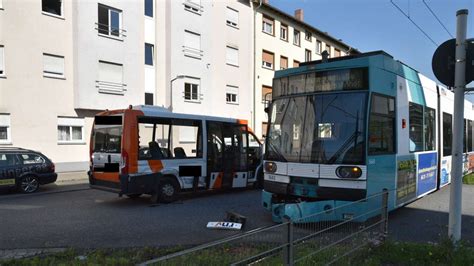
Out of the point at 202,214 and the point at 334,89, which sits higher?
the point at 334,89

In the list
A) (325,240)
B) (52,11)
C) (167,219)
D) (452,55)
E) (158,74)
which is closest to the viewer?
(325,240)

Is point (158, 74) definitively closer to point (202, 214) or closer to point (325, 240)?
point (202, 214)

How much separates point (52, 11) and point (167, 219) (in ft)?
44.8

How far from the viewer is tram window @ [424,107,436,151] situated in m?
8.71

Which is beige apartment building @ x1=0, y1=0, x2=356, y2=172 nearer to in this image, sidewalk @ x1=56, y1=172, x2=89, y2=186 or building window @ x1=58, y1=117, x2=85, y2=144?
building window @ x1=58, y1=117, x2=85, y2=144

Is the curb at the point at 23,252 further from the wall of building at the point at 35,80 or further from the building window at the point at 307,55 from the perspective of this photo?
the building window at the point at 307,55

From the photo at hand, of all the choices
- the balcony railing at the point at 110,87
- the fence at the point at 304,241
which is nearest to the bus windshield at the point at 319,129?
the fence at the point at 304,241

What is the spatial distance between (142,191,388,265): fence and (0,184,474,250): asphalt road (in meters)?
1.30

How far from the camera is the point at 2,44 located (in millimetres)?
15594

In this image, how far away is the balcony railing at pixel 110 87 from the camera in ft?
60.7

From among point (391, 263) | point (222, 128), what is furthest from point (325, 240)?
point (222, 128)

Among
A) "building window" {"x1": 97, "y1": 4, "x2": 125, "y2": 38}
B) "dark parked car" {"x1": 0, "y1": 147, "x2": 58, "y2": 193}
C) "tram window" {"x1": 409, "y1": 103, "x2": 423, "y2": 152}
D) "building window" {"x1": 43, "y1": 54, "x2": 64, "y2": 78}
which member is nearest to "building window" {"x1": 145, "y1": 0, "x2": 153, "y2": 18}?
"building window" {"x1": 97, "y1": 4, "x2": 125, "y2": 38}

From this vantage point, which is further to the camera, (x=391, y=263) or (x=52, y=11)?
(x=52, y=11)

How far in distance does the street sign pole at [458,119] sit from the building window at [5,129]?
15.9m
